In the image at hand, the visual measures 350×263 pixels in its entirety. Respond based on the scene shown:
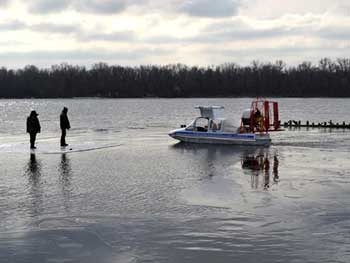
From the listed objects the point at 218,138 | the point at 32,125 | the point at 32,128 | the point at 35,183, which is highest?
the point at 32,125

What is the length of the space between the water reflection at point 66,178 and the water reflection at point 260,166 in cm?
494

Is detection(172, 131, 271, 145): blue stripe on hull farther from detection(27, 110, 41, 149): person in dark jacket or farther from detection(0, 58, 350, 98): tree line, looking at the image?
detection(0, 58, 350, 98): tree line

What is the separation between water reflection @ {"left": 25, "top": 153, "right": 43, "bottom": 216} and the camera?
39.9 ft

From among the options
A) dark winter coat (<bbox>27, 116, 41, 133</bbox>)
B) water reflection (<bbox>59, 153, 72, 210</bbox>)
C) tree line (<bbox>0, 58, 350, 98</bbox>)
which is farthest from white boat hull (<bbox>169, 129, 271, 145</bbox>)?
tree line (<bbox>0, 58, 350, 98</bbox>)

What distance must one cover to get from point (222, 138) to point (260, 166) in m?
8.53

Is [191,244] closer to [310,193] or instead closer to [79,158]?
[310,193]

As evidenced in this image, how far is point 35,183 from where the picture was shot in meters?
15.2

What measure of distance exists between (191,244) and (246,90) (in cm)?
16952

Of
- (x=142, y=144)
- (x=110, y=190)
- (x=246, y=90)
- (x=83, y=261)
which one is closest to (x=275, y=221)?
(x=83, y=261)

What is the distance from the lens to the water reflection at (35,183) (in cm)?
1215

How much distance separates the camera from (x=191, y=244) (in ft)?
30.6

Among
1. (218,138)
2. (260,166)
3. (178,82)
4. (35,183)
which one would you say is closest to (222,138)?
(218,138)

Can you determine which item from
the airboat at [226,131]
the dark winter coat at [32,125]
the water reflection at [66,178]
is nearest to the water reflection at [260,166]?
the airboat at [226,131]

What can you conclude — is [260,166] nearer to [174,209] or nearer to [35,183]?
[174,209]
